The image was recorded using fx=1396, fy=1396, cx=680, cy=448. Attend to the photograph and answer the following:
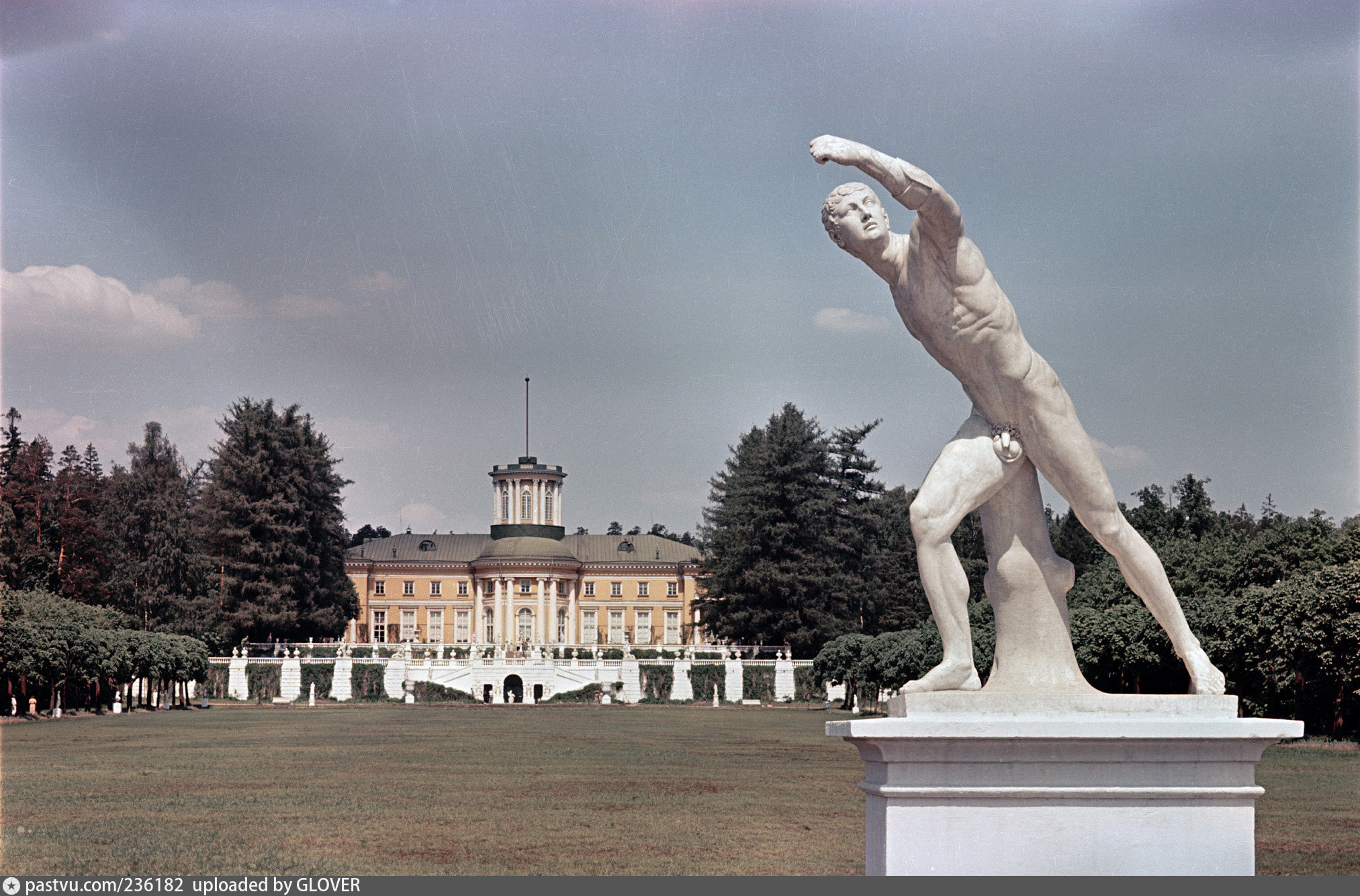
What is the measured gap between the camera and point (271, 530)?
72.8 meters

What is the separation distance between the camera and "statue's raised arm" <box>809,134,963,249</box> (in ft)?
23.9

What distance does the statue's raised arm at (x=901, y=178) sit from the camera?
728cm

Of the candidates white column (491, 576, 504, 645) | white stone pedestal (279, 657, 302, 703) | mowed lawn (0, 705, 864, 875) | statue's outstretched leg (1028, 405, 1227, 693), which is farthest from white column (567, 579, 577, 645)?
statue's outstretched leg (1028, 405, 1227, 693)

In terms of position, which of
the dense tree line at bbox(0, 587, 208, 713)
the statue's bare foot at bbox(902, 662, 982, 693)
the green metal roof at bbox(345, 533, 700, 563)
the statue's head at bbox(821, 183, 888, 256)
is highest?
the statue's head at bbox(821, 183, 888, 256)

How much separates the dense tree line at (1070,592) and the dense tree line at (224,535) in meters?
21.4

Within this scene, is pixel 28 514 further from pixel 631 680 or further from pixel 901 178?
pixel 901 178

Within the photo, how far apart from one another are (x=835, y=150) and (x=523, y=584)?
104 m

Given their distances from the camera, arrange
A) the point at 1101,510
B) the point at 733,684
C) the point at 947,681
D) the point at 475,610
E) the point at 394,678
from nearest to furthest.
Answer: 1. the point at 947,681
2. the point at 1101,510
3. the point at 394,678
4. the point at 733,684
5. the point at 475,610

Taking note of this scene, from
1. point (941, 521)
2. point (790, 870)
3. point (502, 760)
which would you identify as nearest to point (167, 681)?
point (502, 760)

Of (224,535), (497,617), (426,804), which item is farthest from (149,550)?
(426,804)

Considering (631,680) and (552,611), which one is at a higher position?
(552,611)

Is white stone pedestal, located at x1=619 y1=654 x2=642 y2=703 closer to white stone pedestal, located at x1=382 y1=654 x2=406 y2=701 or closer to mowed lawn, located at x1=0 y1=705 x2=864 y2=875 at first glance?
white stone pedestal, located at x1=382 y1=654 x2=406 y2=701

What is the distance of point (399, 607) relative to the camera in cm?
11462

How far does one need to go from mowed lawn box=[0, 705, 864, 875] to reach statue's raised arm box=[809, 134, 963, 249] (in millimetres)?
6631
